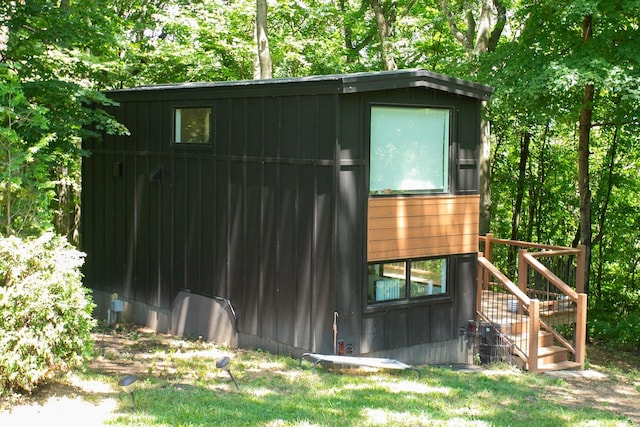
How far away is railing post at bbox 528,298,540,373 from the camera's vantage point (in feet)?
35.9

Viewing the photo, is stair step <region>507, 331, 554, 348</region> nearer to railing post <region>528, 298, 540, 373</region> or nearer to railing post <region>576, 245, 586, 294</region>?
railing post <region>528, 298, 540, 373</region>

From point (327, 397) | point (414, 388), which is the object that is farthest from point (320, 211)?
point (327, 397)

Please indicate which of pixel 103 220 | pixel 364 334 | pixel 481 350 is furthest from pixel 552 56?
pixel 103 220

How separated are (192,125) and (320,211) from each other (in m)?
3.31

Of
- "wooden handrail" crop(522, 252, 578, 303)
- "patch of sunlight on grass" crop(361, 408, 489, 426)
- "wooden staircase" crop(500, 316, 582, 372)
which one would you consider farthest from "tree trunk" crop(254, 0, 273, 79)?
"patch of sunlight on grass" crop(361, 408, 489, 426)

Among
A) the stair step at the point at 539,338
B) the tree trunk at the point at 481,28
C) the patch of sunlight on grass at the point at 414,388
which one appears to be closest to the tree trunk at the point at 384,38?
the tree trunk at the point at 481,28

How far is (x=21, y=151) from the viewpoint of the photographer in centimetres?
788

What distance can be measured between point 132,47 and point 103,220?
5.23 m

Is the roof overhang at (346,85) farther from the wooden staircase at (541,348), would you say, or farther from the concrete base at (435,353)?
the concrete base at (435,353)

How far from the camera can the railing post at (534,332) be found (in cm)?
1094

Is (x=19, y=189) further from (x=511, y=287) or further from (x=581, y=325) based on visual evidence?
(x=581, y=325)

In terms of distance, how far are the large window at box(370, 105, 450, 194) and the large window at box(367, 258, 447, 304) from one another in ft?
3.37

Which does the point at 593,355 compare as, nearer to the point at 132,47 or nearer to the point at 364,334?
the point at 364,334

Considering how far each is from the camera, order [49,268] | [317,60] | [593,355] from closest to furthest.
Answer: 1. [49,268]
2. [593,355]
3. [317,60]
